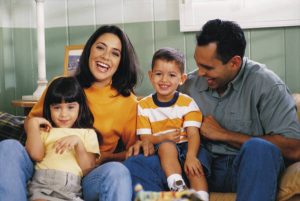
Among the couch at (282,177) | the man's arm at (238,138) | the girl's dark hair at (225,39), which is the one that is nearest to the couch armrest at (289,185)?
the couch at (282,177)

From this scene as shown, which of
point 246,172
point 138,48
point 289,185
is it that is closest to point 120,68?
point 138,48

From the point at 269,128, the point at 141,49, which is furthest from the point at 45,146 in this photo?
the point at 141,49

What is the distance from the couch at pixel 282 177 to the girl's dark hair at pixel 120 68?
0.38 metres

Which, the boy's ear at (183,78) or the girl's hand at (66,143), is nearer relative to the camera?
the girl's hand at (66,143)

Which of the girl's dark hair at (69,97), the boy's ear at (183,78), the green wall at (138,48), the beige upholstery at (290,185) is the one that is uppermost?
the green wall at (138,48)

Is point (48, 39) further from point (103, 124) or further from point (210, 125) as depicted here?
point (210, 125)

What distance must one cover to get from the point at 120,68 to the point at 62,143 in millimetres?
558

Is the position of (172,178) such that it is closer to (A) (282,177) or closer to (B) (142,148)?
(B) (142,148)

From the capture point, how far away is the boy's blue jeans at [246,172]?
5.44 ft

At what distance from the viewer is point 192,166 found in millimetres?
1902

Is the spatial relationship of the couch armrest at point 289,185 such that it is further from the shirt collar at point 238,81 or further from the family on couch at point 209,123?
the shirt collar at point 238,81

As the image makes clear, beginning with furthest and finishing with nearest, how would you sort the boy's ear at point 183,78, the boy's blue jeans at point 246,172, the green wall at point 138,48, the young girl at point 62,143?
the green wall at point 138,48, the boy's ear at point 183,78, the young girl at point 62,143, the boy's blue jeans at point 246,172

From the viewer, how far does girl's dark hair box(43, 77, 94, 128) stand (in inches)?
79.4

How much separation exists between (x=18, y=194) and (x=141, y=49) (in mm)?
1445
